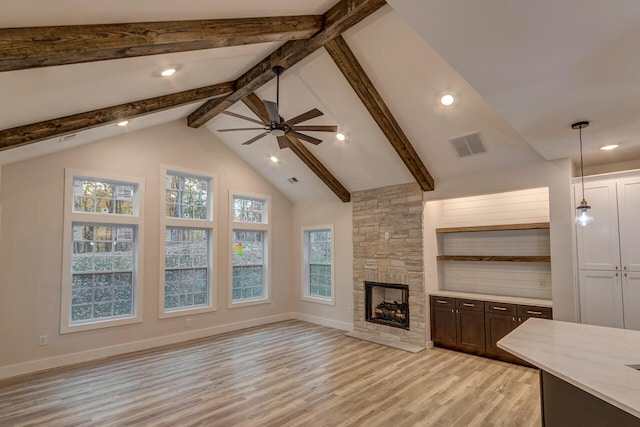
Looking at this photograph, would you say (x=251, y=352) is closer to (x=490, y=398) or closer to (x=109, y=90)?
(x=490, y=398)

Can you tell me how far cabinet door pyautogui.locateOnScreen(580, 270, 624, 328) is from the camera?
13.2ft

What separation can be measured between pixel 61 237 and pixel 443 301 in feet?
19.4

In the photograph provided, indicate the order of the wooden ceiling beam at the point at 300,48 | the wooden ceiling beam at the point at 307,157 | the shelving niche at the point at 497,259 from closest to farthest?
the wooden ceiling beam at the point at 300,48 < the shelving niche at the point at 497,259 < the wooden ceiling beam at the point at 307,157

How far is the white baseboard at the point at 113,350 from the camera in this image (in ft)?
14.9

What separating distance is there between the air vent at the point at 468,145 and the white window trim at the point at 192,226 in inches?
175

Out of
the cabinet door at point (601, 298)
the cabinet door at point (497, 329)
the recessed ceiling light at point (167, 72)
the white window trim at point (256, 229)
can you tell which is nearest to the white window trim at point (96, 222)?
the white window trim at point (256, 229)


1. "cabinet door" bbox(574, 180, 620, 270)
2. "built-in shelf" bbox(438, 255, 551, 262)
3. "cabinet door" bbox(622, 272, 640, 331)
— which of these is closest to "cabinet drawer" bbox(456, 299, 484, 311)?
"built-in shelf" bbox(438, 255, 551, 262)

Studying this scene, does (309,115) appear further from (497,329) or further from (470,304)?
(497,329)

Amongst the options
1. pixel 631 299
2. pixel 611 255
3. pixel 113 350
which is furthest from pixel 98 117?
pixel 631 299

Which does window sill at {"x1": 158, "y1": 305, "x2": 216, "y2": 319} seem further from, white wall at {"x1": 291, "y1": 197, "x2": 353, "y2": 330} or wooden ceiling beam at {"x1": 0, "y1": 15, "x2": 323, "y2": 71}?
wooden ceiling beam at {"x1": 0, "y1": 15, "x2": 323, "y2": 71}

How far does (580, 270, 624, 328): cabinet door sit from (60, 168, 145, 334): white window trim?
637cm

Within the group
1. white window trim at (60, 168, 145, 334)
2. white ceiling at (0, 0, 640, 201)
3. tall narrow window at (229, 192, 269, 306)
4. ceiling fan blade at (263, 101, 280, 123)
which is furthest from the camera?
tall narrow window at (229, 192, 269, 306)

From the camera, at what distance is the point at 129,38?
2492 millimetres

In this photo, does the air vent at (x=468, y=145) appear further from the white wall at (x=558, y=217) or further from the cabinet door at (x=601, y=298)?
the cabinet door at (x=601, y=298)
